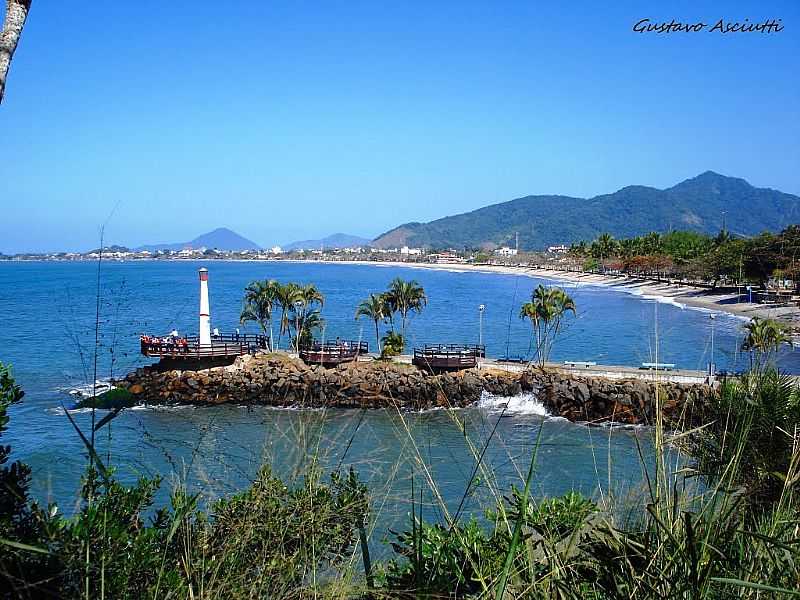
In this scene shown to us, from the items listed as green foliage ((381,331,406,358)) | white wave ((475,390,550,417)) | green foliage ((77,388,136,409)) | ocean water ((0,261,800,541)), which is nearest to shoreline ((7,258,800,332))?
ocean water ((0,261,800,541))

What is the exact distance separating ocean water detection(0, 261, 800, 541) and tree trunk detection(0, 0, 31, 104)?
100cm

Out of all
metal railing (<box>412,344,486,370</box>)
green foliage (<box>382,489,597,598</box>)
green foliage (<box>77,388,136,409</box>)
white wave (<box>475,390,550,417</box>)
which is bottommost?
white wave (<box>475,390,550,417</box>)

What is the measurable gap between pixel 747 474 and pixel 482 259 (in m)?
172

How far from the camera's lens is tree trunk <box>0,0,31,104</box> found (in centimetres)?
280

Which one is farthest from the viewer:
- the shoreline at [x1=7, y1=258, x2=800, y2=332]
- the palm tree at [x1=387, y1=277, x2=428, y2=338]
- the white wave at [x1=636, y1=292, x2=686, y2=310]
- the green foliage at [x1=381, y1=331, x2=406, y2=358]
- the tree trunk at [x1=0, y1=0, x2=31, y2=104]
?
the white wave at [x1=636, y1=292, x2=686, y2=310]

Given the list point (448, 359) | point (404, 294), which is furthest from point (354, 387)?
point (404, 294)

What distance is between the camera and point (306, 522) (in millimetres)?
2770

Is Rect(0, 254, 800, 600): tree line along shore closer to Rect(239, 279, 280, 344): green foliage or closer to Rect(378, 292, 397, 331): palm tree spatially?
Rect(378, 292, 397, 331): palm tree

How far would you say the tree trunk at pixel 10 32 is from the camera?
9.20 ft

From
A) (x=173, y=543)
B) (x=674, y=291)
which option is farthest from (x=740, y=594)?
(x=674, y=291)

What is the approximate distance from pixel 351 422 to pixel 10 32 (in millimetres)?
12377

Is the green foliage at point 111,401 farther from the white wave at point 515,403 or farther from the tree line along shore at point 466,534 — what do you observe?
the white wave at point 515,403

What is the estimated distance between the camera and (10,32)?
288cm

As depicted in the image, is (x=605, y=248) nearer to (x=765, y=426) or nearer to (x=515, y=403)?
(x=515, y=403)
